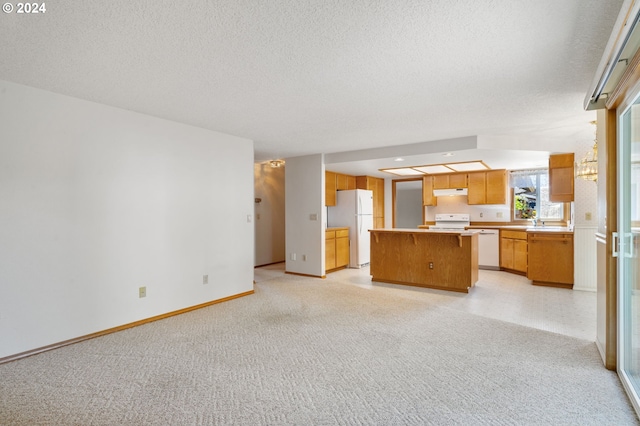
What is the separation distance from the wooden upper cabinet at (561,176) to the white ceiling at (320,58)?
1396mm

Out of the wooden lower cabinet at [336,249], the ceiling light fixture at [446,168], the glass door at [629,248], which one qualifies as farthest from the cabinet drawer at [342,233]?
the glass door at [629,248]

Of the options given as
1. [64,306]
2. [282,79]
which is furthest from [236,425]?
[282,79]

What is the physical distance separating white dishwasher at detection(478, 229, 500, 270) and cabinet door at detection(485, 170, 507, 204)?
643mm

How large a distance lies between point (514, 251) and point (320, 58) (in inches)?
222

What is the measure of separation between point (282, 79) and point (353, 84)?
59 cm

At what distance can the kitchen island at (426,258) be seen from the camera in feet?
16.4

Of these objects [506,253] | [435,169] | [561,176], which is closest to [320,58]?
[561,176]

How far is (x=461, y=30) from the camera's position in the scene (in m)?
2.05

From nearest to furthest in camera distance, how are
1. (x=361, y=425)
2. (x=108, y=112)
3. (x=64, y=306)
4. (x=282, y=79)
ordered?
(x=361, y=425)
(x=282, y=79)
(x=64, y=306)
(x=108, y=112)

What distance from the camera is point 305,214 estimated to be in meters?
6.32

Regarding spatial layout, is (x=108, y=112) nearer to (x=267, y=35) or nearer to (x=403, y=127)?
(x=267, y=35)

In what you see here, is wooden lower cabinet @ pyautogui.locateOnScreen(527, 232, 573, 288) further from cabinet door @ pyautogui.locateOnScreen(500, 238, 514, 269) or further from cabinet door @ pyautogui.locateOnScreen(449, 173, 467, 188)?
cabinet door @ pyautogui.locateOnScreen(449, 173, 467, 188)

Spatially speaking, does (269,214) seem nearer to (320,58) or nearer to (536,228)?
(536,228)

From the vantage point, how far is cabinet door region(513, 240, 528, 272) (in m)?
6.16
